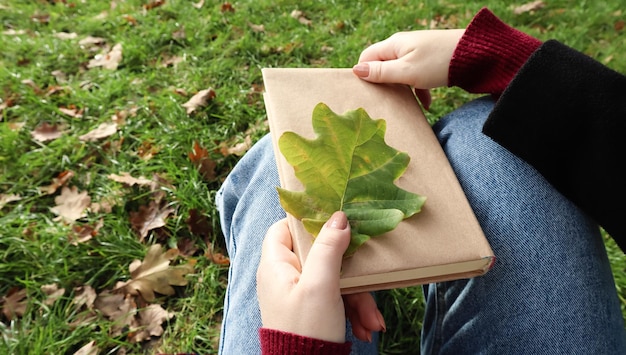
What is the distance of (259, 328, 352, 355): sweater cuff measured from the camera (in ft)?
2.42

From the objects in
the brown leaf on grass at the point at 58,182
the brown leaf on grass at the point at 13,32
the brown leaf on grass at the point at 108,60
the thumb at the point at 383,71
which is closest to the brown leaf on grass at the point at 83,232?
the brown leaf on grass at the point at 58,182

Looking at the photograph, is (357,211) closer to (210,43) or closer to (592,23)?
(210,43)

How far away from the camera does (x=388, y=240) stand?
788 millimetres

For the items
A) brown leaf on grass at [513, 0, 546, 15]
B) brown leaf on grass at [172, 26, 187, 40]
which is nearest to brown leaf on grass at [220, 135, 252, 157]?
brown leaf on grass at [172, 26, 187, 40]

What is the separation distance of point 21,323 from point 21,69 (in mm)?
1467

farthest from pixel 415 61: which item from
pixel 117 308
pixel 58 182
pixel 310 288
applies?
pixel 58 182

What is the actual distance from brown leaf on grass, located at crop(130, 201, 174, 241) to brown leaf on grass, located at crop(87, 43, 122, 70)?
102cm

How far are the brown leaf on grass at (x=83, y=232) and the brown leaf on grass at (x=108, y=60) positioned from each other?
41.4 inches

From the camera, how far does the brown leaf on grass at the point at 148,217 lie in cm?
166

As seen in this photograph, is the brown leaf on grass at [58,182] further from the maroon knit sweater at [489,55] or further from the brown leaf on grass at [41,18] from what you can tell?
the maroon knit sweater at [489,55]

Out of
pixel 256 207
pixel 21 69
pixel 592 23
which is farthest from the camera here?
pixel 592 23

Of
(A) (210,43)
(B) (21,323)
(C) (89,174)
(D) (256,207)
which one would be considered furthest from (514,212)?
(A) (210,43)

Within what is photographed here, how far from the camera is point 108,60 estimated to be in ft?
7.76

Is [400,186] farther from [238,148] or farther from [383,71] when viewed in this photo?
[238,148]
